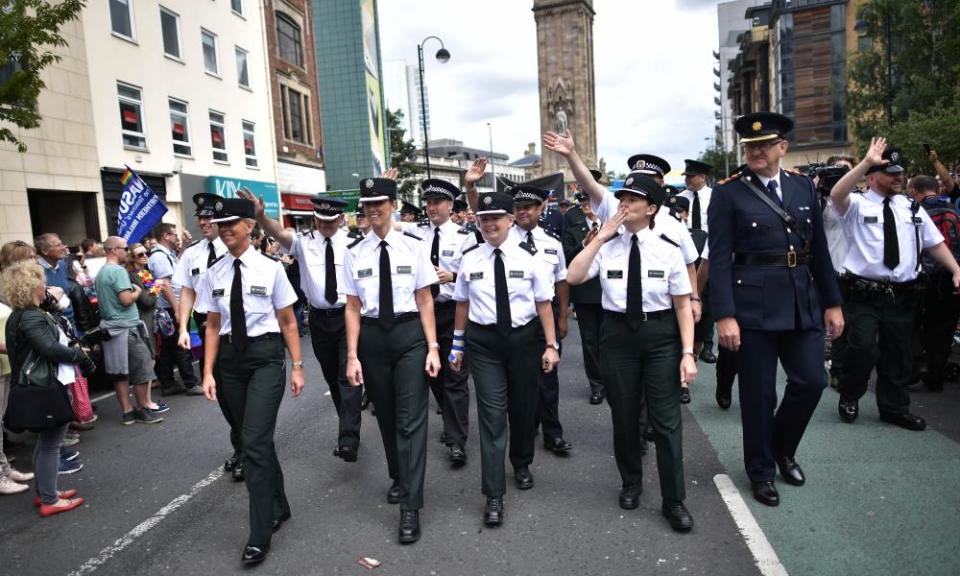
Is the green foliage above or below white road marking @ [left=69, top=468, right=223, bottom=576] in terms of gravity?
above

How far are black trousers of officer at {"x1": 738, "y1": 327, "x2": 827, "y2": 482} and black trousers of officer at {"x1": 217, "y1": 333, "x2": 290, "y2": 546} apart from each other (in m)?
3.07

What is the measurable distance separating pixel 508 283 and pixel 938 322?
196 inches

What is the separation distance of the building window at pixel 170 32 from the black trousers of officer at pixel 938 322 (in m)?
21.2

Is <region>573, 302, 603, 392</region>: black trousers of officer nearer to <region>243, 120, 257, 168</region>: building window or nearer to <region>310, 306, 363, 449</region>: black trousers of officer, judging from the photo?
<region>310, 306, 363, 449</region>: black trousers of officer

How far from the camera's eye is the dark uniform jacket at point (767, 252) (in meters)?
4.30

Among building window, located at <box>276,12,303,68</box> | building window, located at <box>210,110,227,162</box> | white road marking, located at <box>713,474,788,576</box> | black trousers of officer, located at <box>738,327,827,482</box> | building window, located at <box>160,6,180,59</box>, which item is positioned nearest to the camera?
white road marking, located at <box>713,474,788,576</box>

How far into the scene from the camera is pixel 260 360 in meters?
4.24

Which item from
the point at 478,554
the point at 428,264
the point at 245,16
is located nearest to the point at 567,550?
the point at 478,554

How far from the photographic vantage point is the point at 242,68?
1017 inches

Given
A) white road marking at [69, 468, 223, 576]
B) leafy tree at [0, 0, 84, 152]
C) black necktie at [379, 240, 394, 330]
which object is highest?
leafy tree at [0, 0, 84, 152]

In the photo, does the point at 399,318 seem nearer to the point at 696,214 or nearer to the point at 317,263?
the point at 317,263

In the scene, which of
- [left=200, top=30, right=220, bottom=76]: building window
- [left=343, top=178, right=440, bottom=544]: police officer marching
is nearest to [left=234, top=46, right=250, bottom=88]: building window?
[left=200, top=30, right=220, bottom=76]: building window

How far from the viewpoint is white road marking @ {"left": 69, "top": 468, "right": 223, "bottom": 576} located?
13.5 feet

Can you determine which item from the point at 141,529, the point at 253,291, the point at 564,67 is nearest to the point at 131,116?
the point at 141,529
